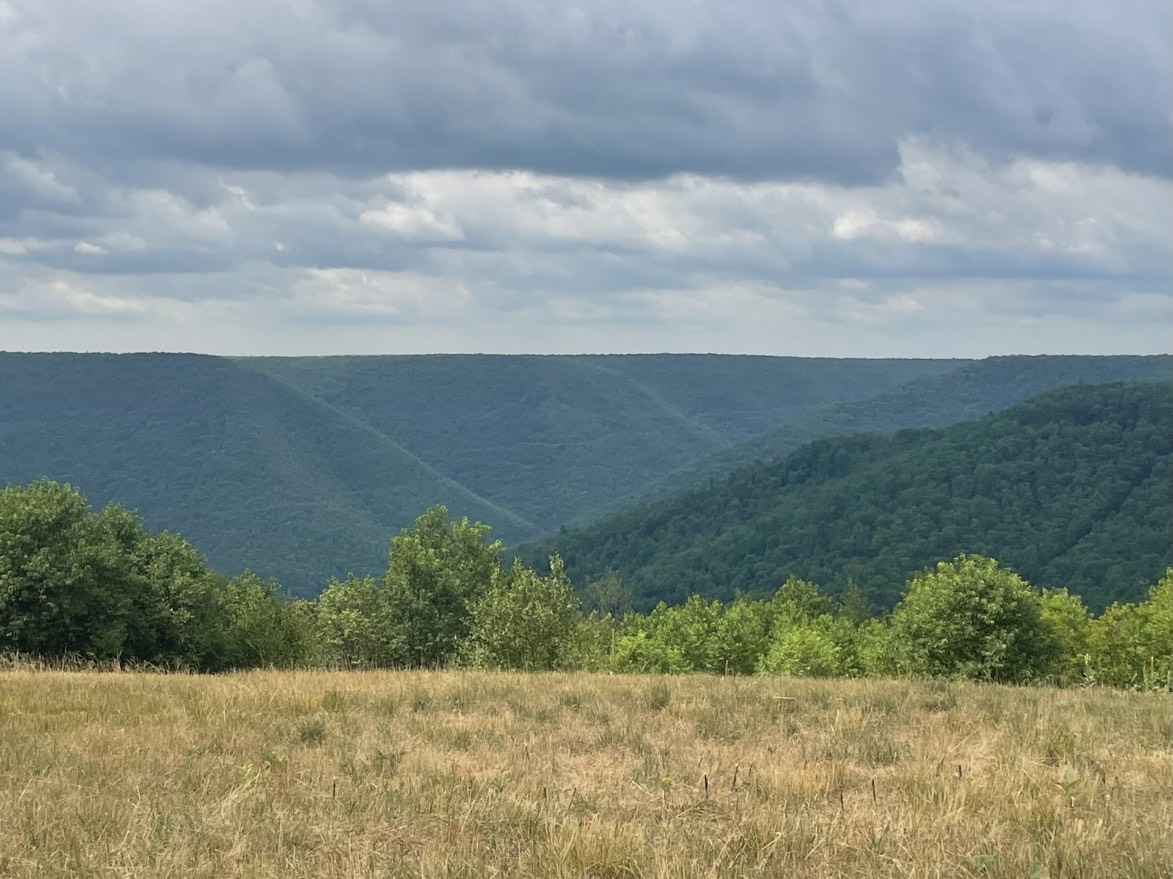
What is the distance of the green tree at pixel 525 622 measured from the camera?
53656 mm

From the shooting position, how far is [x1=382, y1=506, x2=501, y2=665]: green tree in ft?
213

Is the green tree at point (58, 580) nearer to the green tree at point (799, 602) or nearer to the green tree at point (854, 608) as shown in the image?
the green tree at point (799, 602)

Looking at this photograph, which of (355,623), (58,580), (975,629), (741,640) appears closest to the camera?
(58,580)

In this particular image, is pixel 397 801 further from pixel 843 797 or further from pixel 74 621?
pixel 74 621

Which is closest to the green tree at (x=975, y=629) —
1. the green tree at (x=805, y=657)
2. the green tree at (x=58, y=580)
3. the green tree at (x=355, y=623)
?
the green tree at (x=805, y=657)

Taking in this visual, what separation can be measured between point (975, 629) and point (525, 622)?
21040 mm

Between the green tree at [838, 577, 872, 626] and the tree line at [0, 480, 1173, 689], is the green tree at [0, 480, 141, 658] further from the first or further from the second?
the green tree at [838, 577, 872, 626]

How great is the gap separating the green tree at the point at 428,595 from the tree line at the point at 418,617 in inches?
3.6

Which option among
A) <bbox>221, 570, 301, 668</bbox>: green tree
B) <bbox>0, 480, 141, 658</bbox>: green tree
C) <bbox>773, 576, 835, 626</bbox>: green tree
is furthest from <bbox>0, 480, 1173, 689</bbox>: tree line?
<bbox>773, 576, 835, 626</bbox>: green tree

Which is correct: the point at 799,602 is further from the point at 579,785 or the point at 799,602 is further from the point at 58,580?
the point at 579,785

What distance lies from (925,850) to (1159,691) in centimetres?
1309

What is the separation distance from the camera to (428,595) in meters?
66.1

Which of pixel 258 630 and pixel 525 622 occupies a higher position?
pixel 525 622

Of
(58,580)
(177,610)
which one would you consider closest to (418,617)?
(177,610)
